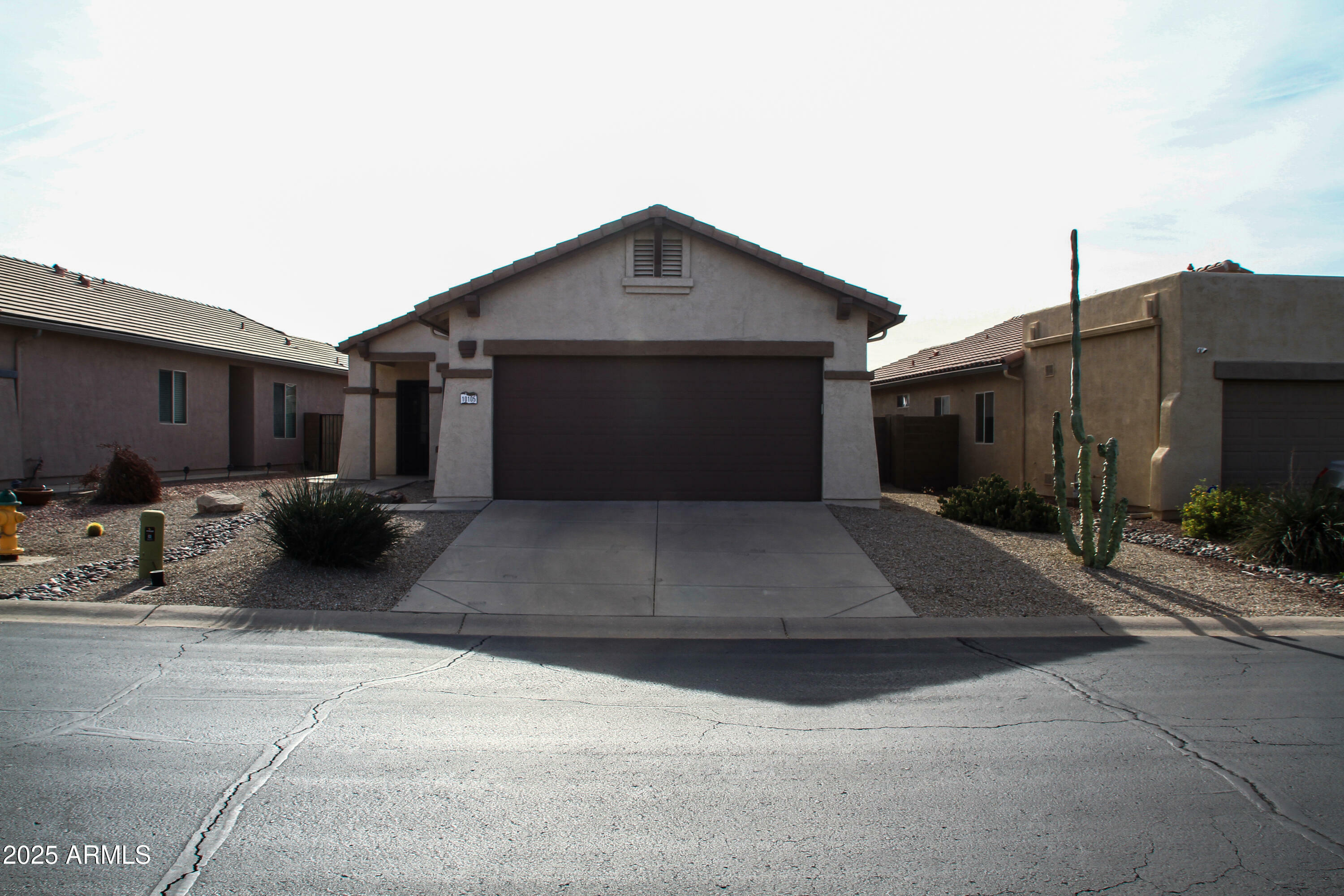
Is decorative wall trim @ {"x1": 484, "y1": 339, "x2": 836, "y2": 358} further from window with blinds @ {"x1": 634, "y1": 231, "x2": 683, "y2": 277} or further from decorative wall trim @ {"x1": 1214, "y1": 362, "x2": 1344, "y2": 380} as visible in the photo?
decorative wall trim @ {"x1": 1214, "y1": 362, "x2": 1344, "y2": 380}

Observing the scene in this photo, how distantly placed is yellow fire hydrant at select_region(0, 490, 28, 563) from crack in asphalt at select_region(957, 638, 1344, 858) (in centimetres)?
1112

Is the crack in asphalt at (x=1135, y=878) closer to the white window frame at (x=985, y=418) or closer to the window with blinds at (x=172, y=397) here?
the white window frame at (x=985, y=418)

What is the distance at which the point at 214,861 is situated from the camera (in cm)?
329

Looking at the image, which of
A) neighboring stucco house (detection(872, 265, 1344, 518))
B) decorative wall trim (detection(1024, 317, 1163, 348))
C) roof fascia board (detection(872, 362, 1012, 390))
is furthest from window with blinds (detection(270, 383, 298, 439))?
neighboring stucco house (detection(872, 265, 1344, 518))

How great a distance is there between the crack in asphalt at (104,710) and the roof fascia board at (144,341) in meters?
12.4

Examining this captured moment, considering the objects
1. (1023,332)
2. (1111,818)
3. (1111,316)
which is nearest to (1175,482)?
(1111,316)

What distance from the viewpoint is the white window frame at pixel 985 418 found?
18.4 m

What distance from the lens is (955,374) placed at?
19.1m

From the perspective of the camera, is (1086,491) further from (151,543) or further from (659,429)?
(151,543)

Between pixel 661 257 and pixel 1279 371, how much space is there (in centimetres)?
1069

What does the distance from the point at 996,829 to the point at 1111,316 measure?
13.5 m

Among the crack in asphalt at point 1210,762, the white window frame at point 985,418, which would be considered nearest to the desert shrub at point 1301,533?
the crack in asphalt at point 1210,762

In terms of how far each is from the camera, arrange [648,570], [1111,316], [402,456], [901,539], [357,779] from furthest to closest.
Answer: [402,456]
[1111,316]
[901,539]
[648,570]
[357,779]

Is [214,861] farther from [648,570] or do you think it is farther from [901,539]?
[901,539]
